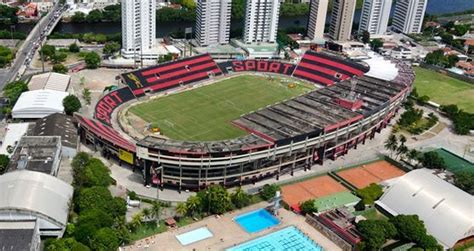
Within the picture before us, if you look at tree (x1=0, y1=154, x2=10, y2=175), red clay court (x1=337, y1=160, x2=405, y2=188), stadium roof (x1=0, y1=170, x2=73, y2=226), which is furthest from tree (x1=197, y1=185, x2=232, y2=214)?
tree (x1=0, y1=154, x2=10, y2=175)

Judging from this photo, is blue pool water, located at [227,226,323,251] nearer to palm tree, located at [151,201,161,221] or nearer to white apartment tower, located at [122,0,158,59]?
palm tree, located at [151,201,161,221]

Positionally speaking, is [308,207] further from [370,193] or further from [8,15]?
[8,15]

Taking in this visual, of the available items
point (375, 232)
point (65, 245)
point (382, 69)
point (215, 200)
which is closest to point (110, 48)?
point (382, 69)

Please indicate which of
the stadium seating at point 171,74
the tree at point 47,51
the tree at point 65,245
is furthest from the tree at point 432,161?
the tree at point 47,51

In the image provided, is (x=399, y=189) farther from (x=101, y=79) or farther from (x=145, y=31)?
(x=145, y=31)

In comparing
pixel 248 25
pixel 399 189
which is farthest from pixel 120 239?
pixel 248 25

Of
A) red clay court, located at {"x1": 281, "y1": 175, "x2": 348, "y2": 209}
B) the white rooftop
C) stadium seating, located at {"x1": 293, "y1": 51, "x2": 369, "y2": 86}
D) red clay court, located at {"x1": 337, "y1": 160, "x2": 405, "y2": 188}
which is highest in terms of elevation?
the white rooftop

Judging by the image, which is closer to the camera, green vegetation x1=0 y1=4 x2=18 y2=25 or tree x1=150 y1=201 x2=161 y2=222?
tree x1=150 y1=201 x2=161 y2=222
